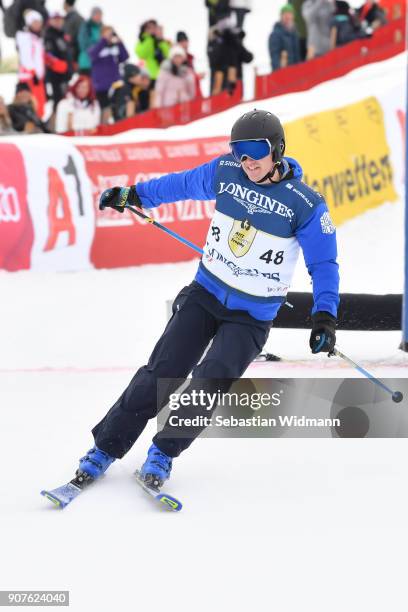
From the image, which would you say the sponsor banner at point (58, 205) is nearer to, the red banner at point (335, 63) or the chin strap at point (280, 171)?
the chin strap at point (280, 171)

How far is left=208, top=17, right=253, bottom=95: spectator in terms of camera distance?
1503 cm

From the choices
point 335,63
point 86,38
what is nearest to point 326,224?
point 86,38

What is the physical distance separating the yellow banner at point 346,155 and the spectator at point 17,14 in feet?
13.4

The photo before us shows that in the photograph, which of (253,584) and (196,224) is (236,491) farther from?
(196,224)

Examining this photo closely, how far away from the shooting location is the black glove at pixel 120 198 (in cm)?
512

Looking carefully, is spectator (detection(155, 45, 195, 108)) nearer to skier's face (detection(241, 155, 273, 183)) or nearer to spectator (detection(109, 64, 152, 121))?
spectator (detection(109, 64, 152, 121))

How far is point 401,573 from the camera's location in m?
3.97

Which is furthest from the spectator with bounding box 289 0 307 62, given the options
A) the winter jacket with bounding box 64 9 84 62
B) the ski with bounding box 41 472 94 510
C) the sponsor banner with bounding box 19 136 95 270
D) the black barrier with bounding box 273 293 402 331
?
the ski with bounding box 41 472 94 510

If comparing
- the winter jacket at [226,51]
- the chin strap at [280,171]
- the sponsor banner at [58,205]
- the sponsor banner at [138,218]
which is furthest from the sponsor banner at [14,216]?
the winter jacket at [226,51]

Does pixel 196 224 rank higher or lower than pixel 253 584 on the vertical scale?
higher

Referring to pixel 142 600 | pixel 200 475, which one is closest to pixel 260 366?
pixel 200 475

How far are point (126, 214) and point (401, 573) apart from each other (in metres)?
6.30

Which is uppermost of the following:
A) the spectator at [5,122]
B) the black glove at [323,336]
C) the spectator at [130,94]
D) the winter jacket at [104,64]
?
the winter jacket at [104,64]

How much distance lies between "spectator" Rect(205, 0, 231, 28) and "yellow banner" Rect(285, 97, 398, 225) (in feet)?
9.97
